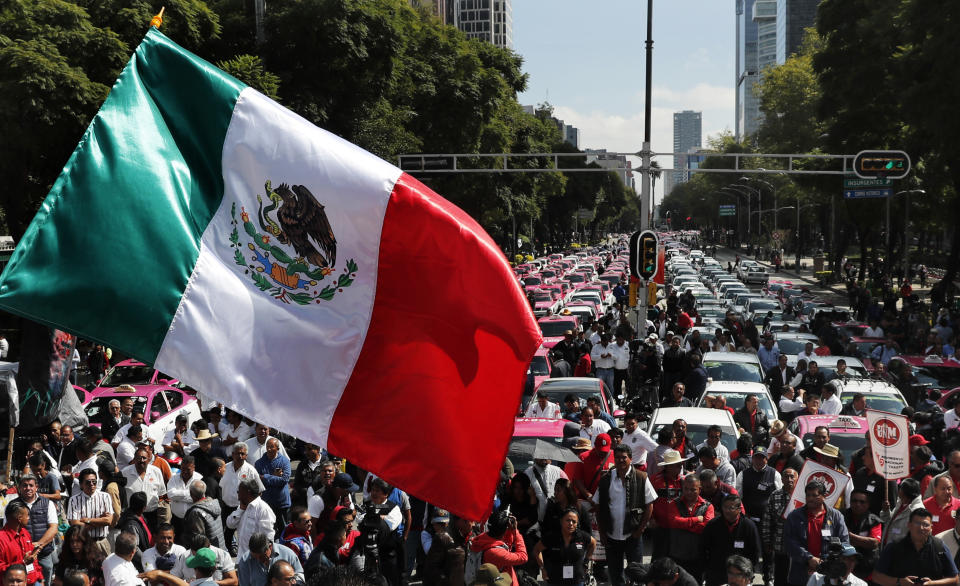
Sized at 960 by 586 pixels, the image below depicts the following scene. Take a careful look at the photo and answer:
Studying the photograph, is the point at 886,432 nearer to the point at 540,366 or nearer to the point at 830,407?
the point at 830,407

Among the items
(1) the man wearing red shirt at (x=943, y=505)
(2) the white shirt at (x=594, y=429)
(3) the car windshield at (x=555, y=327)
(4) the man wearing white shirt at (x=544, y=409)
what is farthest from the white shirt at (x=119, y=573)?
(3) the car windshield at (x=555, y=327)

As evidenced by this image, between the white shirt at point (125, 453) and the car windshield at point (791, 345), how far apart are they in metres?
16.5

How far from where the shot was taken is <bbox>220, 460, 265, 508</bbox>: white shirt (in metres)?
11.4

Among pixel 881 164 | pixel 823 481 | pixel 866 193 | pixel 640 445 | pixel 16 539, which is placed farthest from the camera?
pixel 866 193

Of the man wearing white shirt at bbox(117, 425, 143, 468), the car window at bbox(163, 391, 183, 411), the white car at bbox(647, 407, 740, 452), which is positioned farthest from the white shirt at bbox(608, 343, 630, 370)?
the man wearing white shirt at bbox(117, 425, 143, 468)

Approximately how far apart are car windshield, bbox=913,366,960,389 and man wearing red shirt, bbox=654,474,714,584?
11918 millimetres

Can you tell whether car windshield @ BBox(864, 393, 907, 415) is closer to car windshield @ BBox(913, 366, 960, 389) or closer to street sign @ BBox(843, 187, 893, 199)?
car windshield @ BBox(913, 366, 960, 389)

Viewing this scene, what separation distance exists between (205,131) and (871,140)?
4507 centimetres

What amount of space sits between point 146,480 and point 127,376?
9.93m

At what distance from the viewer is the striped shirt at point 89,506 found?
10.5 metres

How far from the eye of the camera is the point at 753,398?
16.4m

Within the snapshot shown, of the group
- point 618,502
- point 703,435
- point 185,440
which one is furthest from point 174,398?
point 618,502

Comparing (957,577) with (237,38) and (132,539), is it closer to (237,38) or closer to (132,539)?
(132,539)

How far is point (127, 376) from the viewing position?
20.9 metres
